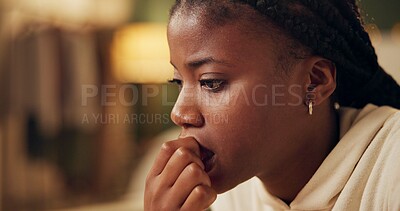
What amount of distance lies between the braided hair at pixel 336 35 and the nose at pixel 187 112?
13cm

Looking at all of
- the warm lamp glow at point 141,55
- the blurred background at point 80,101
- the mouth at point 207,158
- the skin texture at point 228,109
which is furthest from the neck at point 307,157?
the warm lamp glow at point 141,55

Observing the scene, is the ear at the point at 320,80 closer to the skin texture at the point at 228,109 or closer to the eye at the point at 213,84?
the skin texture at the point at 228,109

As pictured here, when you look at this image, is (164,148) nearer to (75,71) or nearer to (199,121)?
(199,121)

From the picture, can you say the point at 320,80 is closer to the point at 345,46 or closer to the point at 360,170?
the point at 345,46

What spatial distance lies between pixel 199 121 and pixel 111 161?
202cm

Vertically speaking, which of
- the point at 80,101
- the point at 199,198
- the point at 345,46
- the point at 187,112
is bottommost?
the point at 80,101

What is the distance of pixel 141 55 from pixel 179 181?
6.51 feet

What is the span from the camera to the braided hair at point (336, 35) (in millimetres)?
901

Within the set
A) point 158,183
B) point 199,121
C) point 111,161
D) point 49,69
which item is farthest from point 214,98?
point 111,161

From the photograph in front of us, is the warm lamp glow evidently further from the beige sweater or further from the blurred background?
the beige sweater

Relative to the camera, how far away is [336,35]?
943 millimetres

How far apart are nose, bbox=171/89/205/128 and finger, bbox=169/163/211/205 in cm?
7

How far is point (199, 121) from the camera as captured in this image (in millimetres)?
908

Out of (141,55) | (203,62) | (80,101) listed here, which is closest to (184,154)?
(203,62)
